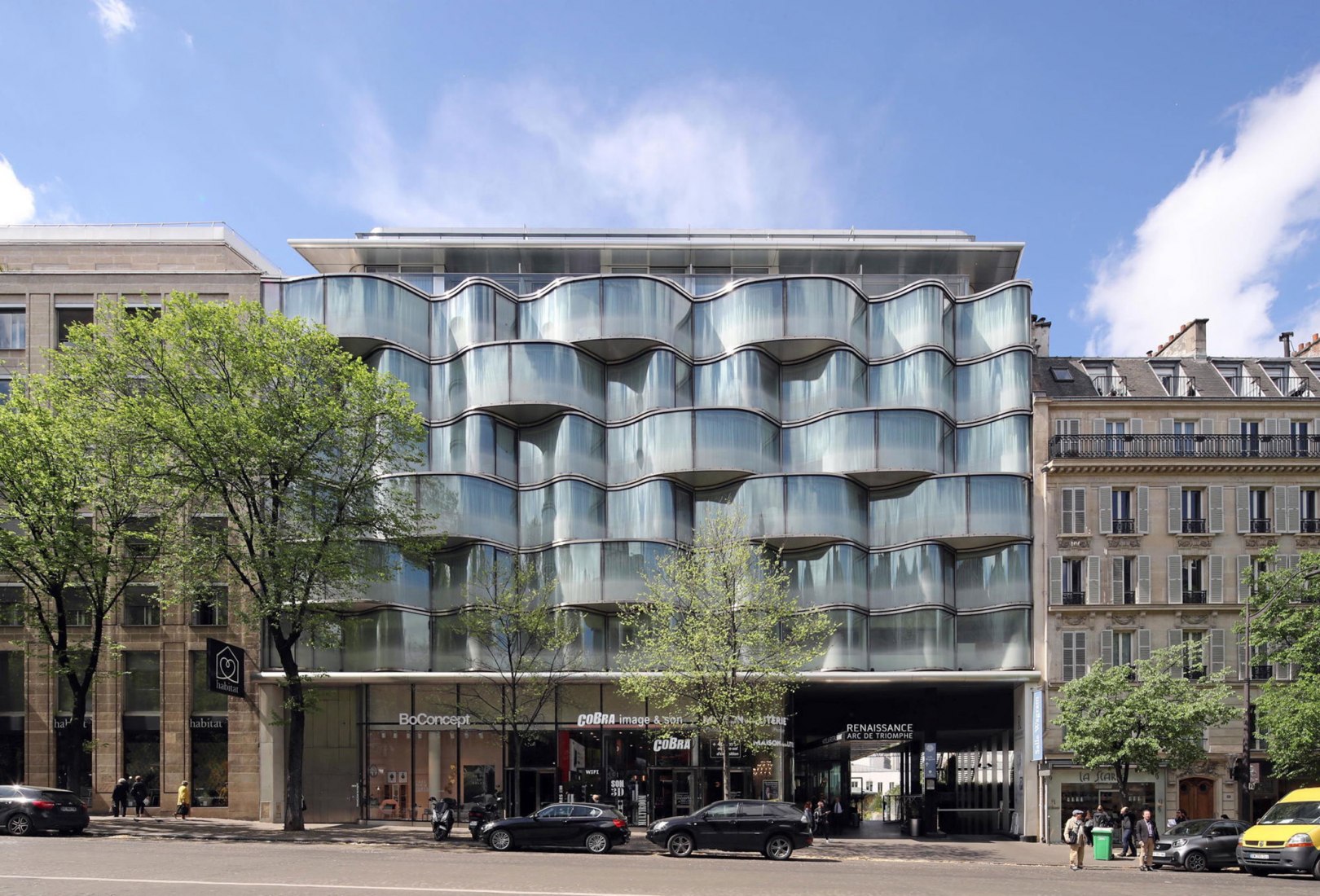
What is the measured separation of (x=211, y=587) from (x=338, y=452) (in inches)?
235

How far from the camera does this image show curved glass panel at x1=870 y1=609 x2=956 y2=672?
42000 millimetres

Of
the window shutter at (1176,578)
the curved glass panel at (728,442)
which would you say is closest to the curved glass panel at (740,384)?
the curved glass panel at (728,442)

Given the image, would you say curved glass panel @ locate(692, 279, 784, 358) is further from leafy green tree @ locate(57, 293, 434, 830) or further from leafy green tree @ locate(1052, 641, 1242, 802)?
leafy green tree @ locate(1052, 641, 1242, 802)

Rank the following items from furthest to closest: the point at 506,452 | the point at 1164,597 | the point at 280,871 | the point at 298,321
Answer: the point at 506,452 → the point at 1164,597 → the point at 298,321 → the point at 280,871

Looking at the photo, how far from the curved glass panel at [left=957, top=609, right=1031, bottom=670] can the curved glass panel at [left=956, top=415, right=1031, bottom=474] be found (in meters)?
5.53

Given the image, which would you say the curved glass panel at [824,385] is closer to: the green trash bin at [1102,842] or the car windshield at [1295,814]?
the green trash bin at [1102,842]

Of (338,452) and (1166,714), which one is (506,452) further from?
(1166,714)

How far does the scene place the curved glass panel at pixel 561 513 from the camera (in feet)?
142

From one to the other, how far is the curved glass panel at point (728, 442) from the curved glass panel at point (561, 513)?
335cm

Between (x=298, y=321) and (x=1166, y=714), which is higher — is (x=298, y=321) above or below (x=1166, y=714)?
above

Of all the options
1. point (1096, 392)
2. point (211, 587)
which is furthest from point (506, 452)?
point (1096, 392)

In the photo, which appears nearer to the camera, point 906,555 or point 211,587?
point 211,587

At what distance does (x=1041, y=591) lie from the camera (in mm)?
42156

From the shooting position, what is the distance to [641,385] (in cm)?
4494
